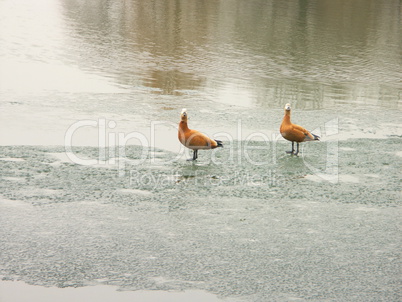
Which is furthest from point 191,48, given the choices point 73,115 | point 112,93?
point 73,115

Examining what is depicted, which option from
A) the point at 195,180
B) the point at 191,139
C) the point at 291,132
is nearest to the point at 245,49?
the point at 291,132

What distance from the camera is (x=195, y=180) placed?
6.40 m

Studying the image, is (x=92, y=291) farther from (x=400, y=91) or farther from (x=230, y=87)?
(x=400, y=91)

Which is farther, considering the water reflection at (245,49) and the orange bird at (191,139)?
the water reflection at (245,49)

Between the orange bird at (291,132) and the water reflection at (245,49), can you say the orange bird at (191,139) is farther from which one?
the water reflection at (245,49)

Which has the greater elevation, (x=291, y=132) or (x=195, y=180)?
(x=291, y=132)

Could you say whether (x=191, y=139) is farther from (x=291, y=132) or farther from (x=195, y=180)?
(x=291, y=132)

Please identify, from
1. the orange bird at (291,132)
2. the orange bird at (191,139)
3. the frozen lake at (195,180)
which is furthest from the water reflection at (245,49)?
the orange bird at (191,139)

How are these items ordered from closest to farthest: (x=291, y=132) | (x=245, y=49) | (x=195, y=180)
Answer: (x=195, y=180) → (x=291, y=132) → (x=245, y=49)

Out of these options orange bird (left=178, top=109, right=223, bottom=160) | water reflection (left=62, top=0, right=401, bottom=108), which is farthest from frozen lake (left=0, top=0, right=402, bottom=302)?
orange bird (left=178, top=109, right=223, bottom=160)

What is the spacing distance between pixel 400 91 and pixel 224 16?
434 inches

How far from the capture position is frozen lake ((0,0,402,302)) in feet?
14.6

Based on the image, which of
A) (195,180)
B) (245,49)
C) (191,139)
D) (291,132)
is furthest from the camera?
(245,49)

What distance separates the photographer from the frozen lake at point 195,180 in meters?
4.44
